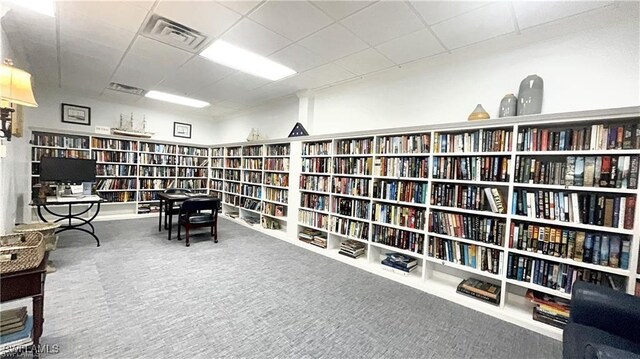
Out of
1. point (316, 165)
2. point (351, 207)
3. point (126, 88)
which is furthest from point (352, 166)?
point (126, 88)

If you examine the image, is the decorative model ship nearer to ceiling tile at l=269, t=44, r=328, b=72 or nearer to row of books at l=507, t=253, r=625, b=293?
ceiling tile at l=269, t=44, r=328, b=72

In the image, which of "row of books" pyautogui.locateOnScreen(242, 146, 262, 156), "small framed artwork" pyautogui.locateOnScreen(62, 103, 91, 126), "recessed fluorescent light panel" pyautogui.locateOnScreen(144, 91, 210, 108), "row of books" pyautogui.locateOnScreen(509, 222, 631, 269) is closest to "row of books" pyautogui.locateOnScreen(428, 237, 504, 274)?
"row of books" pyautogui.locateOnScreen(509, 222, 631, 269)

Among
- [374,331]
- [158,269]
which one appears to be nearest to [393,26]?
[374,331]

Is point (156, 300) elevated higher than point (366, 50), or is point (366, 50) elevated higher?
point (366, 50)

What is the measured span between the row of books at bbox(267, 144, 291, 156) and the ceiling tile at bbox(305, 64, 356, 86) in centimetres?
132

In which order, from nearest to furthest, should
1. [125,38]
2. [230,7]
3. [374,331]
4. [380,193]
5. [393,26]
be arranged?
1. [374,331]
2. [230,7]
3. [393,26]
4. [125,38]
5. [380,193]

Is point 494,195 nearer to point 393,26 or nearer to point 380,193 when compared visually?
point 380,193

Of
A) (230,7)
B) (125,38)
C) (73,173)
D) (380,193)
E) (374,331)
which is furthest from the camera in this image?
(73,173)

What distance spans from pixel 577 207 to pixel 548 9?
5.29ft

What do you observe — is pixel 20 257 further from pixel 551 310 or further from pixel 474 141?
pixel 551 310

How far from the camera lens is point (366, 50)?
9.25ft

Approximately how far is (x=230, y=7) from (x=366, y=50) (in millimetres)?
1442

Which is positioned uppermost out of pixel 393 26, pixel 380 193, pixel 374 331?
pixel 393 26

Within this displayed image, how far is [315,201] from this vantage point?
406 cm
